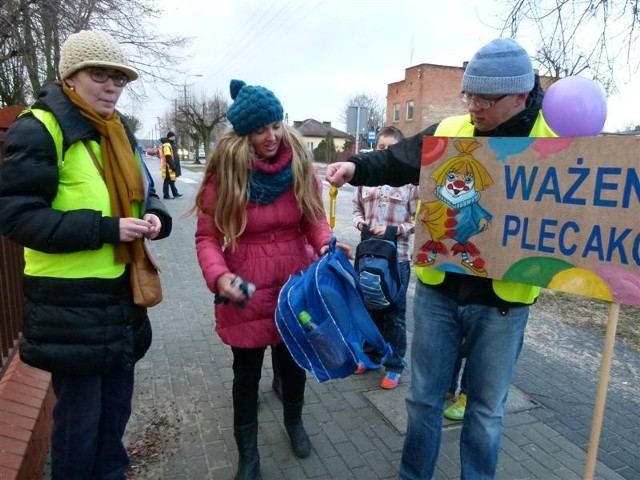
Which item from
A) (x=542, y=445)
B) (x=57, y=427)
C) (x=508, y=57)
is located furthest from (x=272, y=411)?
(x=508, y=57)

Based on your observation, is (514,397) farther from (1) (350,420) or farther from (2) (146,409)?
(2) (146,409)

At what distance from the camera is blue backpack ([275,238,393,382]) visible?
216 cm

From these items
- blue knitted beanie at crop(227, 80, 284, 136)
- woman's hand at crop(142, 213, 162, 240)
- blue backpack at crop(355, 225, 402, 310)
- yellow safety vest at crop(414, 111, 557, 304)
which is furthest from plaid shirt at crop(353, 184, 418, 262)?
woman's hand at crop(142, 213, 162, 240)

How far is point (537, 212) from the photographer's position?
1.90 m

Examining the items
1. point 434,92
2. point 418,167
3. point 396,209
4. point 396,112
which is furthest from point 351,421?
point 396,112

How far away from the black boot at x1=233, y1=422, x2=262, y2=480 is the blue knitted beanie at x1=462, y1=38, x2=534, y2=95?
2017 mm

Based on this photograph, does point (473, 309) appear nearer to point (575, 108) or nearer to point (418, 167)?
point (418, 167)

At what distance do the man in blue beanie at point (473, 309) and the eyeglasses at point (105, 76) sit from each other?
1.06 m

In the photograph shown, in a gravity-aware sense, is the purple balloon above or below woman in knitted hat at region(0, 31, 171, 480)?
above

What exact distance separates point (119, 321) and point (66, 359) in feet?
0.80

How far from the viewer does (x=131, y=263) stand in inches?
82.1

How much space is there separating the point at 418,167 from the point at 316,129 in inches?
3127

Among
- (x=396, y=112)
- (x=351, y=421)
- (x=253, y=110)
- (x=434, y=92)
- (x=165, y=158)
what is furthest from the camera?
(x=396, y=112)

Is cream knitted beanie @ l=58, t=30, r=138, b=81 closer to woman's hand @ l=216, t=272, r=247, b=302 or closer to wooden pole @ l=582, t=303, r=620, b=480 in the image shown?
woman's hand @ l=216, t=272, r=247, b=302
